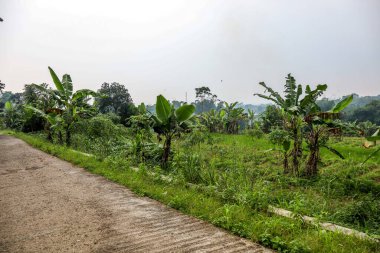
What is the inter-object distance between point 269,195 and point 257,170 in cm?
318

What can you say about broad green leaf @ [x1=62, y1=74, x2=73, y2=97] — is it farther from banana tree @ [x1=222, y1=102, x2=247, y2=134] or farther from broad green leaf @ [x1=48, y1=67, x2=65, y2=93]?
banana tree @ [x1=222, y1=102, x2=247, y2=134]

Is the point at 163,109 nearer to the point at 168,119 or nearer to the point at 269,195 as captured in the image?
the point at 168,119

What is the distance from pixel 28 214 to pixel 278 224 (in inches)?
141

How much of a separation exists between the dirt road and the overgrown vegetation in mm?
338

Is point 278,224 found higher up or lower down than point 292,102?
lower down

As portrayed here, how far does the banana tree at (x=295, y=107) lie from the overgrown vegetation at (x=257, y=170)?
0.03 meters

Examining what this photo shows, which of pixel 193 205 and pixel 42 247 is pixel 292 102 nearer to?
pixel 193 205

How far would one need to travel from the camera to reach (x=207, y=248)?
318 cm

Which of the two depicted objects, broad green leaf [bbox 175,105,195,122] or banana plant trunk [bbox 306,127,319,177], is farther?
broad green leaf [bbox 175,105,195,122]

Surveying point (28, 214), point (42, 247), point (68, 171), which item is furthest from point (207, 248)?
point (68, 171)

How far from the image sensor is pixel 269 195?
16.9ft

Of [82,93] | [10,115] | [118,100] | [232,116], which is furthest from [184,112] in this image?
[10,115]

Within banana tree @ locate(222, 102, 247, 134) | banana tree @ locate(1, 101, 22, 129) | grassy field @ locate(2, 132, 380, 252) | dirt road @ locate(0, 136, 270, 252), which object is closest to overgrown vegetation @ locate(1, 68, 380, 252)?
grassy field @ locate(2, 132, 380, 252)

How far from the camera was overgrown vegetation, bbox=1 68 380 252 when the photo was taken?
12.5 feet
